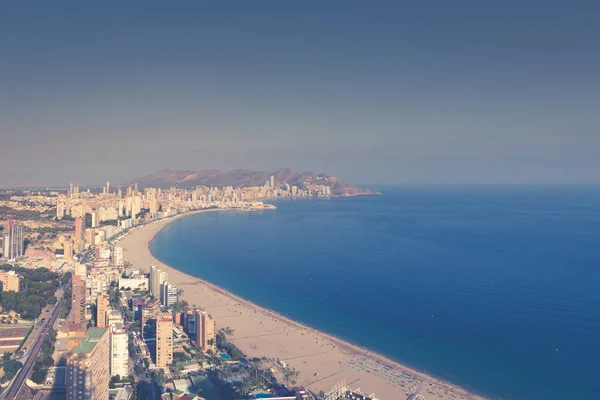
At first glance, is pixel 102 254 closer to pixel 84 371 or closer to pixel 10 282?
pixel 10 282

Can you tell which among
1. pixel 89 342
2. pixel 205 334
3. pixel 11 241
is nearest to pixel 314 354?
pixel 205 334

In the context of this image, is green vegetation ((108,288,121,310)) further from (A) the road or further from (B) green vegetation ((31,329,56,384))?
(B) green vegetation ((31,329,56,384))

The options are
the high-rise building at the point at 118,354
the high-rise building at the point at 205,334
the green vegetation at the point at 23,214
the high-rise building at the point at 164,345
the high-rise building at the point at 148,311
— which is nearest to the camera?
the high-rise building at the point at 118,354

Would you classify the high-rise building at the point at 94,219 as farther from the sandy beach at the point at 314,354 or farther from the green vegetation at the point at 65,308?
the sandy beach at the point at 314,354

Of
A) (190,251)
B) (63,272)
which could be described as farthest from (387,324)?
(190,251)

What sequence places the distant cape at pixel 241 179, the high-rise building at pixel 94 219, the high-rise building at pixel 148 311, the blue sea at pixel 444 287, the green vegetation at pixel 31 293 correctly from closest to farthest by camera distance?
the blue sea at pixel 444 287 → the high-rise building at pixel 148 311 → the green vegetation at pixel 31 293 → the high-rise building at pixel 94 219 → the distant cape at pixel 241 179

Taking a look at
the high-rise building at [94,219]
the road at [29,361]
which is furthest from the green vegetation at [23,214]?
the road at [29,361]

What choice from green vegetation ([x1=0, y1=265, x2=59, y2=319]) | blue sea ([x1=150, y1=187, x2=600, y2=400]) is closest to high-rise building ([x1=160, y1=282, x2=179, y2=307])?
blue sea ([x1=150, y1=187, x2=600, y2=400])
